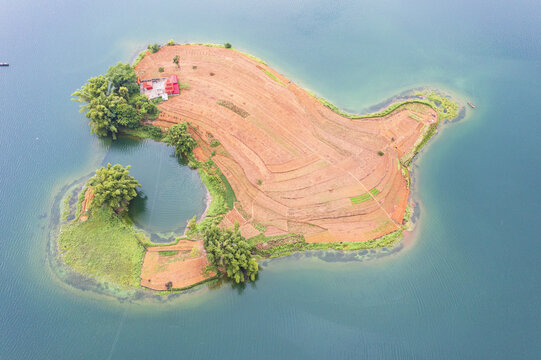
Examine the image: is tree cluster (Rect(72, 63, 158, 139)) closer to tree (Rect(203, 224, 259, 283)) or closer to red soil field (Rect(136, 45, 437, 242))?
red soil field (Rect(136, 45, 437, 242))

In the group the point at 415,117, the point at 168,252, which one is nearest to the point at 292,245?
the point at 168,252

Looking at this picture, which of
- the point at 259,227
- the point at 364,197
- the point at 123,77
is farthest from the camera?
the point at 123,77

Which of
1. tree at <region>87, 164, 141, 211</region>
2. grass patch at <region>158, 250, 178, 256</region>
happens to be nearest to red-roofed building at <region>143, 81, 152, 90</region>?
tree at <region>87, 164, 141, 211</region>

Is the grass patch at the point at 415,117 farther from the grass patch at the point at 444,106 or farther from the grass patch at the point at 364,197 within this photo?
the grass patch at the point at 364,197

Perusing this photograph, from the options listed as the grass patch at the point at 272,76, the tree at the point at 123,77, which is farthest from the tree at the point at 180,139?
the grass patch at the point at 272,76

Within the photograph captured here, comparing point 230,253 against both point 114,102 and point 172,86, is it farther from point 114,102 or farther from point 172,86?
point 172,86
